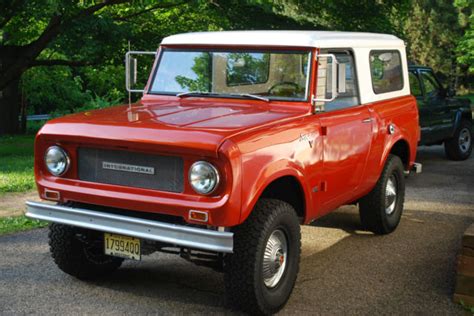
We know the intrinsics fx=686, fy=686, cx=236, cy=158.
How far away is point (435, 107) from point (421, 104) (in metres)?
0.49

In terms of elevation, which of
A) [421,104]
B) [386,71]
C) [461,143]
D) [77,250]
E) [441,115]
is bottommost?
[461,143]

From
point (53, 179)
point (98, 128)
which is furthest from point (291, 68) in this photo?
point (53, 179)

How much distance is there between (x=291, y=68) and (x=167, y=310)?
223cm

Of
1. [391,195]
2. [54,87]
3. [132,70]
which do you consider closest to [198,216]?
[132,70]

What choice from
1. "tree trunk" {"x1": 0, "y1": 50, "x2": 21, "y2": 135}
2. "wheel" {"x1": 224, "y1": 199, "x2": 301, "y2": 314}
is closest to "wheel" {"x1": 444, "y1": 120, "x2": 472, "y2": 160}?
"wheel" {"x1": 224, "y1": 199, "x2": 301, "y2": 314}

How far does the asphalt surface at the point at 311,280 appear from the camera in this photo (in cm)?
504

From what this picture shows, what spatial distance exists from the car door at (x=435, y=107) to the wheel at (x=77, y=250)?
7634 mm

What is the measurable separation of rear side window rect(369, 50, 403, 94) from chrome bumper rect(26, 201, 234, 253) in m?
3.14

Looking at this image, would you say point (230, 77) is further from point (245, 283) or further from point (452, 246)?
point (452, 246)

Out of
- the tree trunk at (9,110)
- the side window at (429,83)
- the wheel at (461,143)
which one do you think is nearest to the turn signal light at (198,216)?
the side window at (429,83)

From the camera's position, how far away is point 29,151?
17938 mm

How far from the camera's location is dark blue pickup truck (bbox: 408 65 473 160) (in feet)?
38.1

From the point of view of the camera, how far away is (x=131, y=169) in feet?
15.7

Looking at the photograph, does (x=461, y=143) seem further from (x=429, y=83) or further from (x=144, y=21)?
(x=144, y=21)
